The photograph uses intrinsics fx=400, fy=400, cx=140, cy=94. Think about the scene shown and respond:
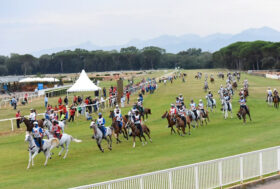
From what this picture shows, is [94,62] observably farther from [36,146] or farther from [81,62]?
[36,146]

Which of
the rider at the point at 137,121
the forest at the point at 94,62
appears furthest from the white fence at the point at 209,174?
the forest at the point at 94,62

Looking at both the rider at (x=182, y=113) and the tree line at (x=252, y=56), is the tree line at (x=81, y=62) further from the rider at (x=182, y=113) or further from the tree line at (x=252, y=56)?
the rider at (x=182, y=113)

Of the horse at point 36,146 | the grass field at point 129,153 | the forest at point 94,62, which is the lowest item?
the grass field at point 129,153

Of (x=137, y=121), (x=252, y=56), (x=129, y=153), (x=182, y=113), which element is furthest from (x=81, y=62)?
(x=129, y=153)

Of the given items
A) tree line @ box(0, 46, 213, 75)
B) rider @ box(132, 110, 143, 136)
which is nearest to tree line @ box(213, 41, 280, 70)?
tree line @ box(0, 46, 213, 75)

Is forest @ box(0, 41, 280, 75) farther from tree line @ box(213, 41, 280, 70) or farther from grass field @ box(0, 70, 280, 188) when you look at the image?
grass field @ box(0, 70, 280, 188)

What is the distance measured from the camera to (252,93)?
4722 centimetres

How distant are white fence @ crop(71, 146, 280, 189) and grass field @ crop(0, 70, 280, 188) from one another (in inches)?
125

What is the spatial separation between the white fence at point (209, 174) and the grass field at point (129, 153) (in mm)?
3187

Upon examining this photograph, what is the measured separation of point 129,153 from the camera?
736 inches

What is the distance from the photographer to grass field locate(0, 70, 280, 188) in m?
14.5

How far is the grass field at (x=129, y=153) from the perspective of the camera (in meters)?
14.5

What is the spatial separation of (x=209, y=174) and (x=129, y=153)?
7627 mm

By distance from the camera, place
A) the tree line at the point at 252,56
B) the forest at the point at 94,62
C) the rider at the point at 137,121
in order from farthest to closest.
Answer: the forest at the point at 94,62, the tree line at the point at 252,56, the rider at the point at 137,121
